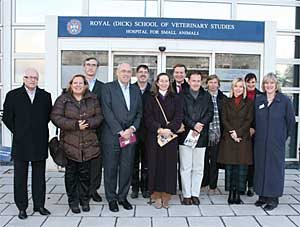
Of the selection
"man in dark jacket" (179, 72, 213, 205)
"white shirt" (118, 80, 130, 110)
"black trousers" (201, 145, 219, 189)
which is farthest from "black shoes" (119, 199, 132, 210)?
"black trousers" (201, 145, 219, 189)

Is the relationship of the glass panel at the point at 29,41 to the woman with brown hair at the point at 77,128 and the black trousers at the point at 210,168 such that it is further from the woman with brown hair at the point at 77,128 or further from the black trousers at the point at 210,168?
the black trousers at the point at 210,168

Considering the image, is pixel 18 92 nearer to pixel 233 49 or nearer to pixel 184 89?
pixel 184 89

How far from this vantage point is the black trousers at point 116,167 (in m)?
5.12

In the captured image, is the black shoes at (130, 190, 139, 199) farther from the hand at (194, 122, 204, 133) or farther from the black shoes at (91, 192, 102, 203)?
the hand at (194, 122, 204, 133)

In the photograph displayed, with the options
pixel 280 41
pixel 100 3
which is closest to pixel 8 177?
pixel 100 3

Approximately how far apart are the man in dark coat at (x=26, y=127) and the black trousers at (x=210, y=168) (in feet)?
7.71

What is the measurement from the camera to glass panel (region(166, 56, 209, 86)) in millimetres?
7758

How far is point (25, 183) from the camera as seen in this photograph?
487 centimetres

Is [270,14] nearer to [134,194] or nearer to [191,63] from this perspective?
[191,63]

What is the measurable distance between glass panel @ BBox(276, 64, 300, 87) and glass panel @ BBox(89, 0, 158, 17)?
3003 millimetres

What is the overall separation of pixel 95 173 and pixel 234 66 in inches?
148

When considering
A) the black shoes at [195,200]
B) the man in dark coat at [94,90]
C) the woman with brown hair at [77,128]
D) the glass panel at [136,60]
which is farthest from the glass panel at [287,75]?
the woman with brown hair at [77,128]

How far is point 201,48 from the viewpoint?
751cm

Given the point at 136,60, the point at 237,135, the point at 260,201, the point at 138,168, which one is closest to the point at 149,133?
the point at 138,168
